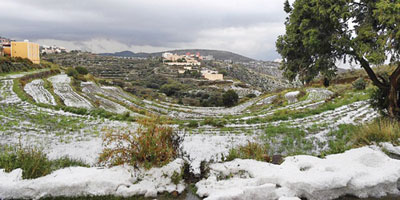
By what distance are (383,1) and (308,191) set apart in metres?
6.00

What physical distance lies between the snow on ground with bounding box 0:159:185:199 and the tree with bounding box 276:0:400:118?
22.0ft

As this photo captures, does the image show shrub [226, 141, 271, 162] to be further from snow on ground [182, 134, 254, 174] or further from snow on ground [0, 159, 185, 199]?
snow on ground [0, 159, 185, 199]

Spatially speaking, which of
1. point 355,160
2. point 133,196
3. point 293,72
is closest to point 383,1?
point 293,72

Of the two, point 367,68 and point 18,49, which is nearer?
point 367,68

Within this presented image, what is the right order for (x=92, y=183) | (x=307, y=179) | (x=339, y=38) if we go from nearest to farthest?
(x=307, y=179), (x=92, y=183), (x=339, y=38)

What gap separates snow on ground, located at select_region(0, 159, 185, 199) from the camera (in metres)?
4.28

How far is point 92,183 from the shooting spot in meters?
4.44

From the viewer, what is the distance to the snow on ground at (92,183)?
4277 mm

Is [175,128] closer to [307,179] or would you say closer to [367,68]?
[307,179]

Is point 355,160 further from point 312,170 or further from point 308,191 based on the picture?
point 308,191

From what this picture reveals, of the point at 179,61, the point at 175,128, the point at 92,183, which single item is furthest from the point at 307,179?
the point at 179,61

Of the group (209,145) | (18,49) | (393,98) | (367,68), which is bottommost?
(209,145)

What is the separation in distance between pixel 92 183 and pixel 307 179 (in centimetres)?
394

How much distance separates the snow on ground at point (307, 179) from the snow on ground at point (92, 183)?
2.57 ft
